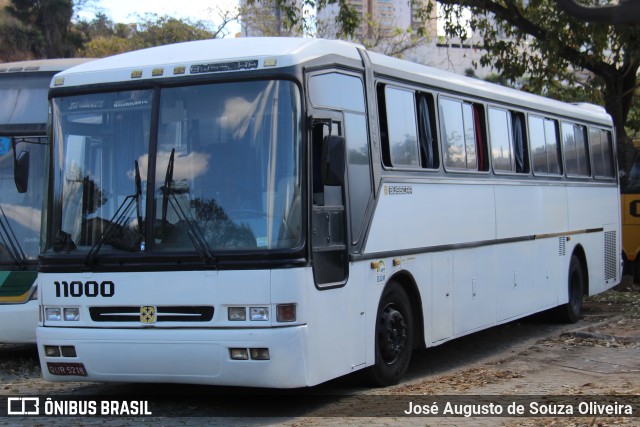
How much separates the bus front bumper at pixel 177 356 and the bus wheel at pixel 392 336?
1622 mm

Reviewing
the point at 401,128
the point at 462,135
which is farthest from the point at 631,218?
the point at 401,128

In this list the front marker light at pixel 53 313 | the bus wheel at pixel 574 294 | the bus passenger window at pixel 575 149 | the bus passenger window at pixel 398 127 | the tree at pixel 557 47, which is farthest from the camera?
the tree at pixel 557 47

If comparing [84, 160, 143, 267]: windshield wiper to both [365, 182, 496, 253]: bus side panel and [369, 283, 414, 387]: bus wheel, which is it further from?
[369, 283, 414, 387]: bus wheel

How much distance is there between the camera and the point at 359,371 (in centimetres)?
920

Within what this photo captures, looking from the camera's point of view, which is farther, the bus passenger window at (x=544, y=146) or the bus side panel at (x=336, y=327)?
the bus passenger window at (x=544, y=146)

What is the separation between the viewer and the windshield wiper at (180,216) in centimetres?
784

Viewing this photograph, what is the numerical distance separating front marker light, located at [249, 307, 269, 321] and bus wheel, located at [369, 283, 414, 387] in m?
1.70

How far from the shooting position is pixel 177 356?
25.7 ft

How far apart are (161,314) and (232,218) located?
1.00 meters

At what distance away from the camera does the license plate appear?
818 cm

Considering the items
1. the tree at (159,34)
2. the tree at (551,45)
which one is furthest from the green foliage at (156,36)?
the tree at (551,45)

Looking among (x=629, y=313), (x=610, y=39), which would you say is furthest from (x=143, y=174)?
(x=610, y=39)

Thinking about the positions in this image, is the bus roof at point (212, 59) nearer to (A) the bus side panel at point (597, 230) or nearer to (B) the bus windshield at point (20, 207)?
(B) the bus windshield at point (20, 207)

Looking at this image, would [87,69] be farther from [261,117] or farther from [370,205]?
[370,205]
